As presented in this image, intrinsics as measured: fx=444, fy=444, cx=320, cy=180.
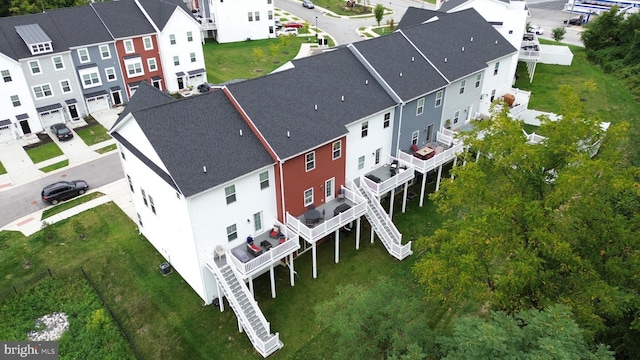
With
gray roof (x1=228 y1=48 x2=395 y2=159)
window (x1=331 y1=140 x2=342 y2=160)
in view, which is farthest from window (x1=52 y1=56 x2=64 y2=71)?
window (x1=331 y1=140 x2=342 y2=160)

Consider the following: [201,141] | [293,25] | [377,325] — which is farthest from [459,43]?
[293,25]

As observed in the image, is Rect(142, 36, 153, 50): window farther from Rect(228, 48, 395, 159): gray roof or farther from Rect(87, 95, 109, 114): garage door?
Rect(228, 48, 395, 159): gray roof

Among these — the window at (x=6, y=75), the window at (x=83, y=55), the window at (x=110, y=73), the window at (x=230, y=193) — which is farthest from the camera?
the window at (x=110, y=73)

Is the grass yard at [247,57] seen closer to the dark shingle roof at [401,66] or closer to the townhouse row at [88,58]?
the townhouse row at [88,58]

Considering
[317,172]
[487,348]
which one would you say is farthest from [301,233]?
[487,348]

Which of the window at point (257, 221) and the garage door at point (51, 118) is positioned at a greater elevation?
the window at point (257, 221)

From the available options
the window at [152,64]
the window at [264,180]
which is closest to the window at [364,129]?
the window at [264,180]
